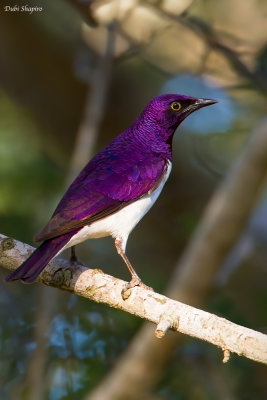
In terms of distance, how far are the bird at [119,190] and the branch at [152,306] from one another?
122mm

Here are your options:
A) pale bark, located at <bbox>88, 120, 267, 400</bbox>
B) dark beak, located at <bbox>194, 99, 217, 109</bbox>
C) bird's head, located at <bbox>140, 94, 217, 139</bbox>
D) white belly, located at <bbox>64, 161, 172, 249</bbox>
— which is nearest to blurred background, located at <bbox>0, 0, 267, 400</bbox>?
pale bark, located at <bbox>88, 120, 267, 400</bbox>

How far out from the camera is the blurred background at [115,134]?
6391mm

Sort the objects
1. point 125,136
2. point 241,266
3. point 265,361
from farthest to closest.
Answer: point 241,266 < point 125,136 < point 265,361

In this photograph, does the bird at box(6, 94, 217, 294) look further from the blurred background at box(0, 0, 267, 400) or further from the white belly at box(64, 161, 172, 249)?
the blurred background at box(0, 0, 267, 400)

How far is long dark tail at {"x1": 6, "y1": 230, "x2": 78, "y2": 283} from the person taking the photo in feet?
12.9

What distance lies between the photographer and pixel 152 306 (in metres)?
4.02

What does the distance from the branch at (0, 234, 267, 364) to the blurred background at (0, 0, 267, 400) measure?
163cm

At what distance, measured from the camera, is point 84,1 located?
22.9 feet

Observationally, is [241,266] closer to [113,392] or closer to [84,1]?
[113,392]

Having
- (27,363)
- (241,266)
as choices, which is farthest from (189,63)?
(27,363)

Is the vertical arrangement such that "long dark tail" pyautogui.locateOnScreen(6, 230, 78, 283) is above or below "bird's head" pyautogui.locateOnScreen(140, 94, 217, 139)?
below

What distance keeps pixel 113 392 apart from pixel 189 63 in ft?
11.9

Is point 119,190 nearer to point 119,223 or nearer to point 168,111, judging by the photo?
point 119,223

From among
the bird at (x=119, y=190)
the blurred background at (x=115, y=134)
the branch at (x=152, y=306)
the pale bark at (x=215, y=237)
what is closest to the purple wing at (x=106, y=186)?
the bird at (x=119, y=190)
